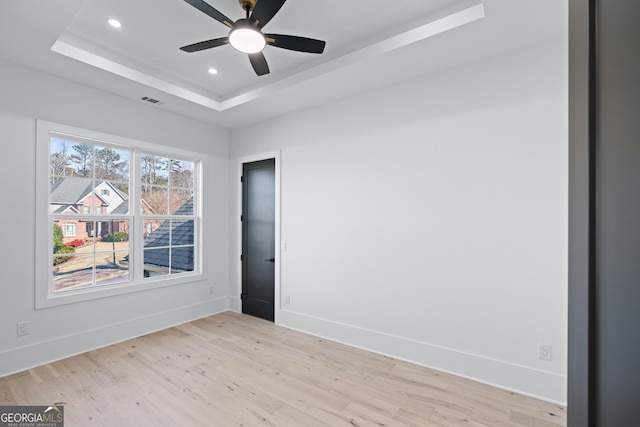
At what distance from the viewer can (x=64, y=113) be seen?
127 inches

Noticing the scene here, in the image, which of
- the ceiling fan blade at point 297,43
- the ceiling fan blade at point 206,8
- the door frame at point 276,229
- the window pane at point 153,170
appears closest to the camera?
the ceiling fan blade at point 206,8

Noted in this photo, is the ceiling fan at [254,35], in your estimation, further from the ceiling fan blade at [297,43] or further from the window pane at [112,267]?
the window pane at [112,267]

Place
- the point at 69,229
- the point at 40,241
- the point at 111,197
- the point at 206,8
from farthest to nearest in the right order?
the point at 111,197
the point at 69,229
the point at 40,241
the point at 206,8

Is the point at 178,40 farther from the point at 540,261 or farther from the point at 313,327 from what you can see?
the point at 540,261

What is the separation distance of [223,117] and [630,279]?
4.51m

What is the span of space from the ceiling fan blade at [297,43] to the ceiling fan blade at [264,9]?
0.13 metres

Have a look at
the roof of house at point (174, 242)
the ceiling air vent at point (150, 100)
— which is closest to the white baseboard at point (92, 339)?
the roof of house at point (174, 242)

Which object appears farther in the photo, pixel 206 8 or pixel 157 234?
pixel 157 234

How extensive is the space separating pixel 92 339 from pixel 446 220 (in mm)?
3972

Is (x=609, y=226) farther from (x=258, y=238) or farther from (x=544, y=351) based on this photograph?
(x=258, y=238)

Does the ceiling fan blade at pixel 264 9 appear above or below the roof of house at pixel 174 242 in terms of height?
above

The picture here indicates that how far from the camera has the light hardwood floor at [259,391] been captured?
2242mm

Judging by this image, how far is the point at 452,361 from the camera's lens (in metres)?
2.89

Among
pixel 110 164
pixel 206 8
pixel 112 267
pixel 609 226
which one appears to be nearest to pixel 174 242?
pixel 112 267
